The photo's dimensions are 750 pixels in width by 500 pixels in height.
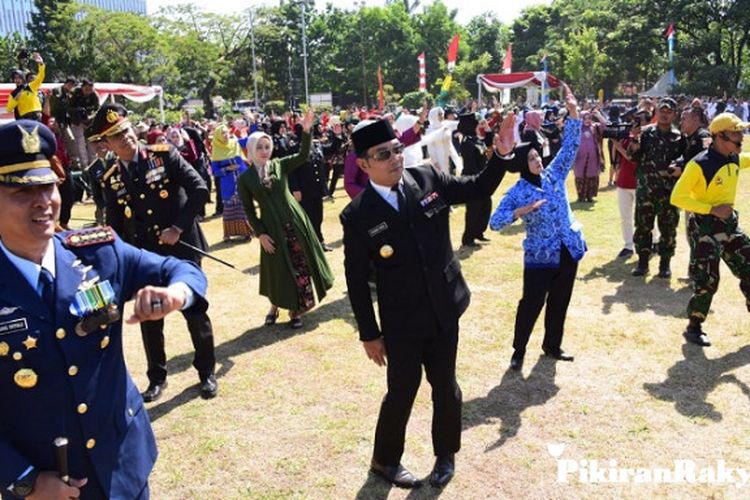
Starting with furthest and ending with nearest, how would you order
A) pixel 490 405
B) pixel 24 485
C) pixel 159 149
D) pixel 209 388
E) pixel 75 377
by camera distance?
pixel 209 388, pixel 159 149, pixel 490 405, pixel 75 377, pixel 24 485

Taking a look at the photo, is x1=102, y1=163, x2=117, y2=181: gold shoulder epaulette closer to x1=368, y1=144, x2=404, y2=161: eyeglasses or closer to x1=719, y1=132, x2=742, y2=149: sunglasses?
x1=368, y1=144, x2=404, y2=161: eyeglasses

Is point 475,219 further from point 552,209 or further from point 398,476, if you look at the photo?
point 398,476

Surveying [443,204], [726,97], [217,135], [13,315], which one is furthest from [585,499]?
[726,97]

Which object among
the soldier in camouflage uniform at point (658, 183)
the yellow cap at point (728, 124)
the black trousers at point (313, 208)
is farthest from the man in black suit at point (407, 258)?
the black trousers at point (313, 208)

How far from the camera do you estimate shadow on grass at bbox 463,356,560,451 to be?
4.49m

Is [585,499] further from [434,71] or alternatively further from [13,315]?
[434,71]

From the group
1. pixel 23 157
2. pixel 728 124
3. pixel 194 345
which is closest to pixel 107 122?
pixel 194 345

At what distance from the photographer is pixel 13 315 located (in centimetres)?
192

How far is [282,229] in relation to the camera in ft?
20.9

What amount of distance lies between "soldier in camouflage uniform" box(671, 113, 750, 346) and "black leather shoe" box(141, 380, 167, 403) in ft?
15.6

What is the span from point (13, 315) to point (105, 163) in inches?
130

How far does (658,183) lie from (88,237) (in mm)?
7089

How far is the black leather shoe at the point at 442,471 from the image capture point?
378 centimetres

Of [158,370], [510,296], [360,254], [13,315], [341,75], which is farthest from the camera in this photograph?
[341,75]
